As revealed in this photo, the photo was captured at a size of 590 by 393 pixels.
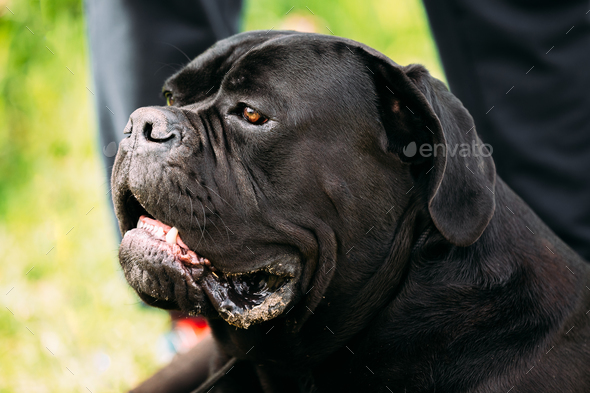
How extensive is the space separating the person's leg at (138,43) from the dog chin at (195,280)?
5.00 feet

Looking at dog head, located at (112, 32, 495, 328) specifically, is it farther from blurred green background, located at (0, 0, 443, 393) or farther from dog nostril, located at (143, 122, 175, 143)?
blurred green background, located at (0, 0, 443, 393)

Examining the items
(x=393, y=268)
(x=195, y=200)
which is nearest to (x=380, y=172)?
(x=393, y=268)

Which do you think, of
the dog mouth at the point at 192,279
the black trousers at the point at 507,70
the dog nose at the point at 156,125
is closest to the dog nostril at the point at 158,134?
the dog nose at the point at 156,125

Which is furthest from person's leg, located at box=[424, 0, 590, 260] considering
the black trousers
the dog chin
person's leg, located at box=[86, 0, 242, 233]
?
the dog chin

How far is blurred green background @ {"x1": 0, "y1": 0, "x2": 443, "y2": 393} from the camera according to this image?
303cm

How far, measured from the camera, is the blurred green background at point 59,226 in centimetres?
303

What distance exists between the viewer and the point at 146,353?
10.4 ft

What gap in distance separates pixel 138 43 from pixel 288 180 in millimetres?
1862

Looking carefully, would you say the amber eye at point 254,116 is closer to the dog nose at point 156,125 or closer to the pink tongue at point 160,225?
the dog nose at point 156,125

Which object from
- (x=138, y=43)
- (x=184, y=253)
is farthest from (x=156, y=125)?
(x=138, y=43)

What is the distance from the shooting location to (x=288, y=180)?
2021 mm

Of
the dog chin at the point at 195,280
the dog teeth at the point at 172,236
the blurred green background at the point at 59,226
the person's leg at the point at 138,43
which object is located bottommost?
the blurred green background at the point at 59,226

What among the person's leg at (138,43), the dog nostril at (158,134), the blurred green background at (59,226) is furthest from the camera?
the person's leg at (138,43)

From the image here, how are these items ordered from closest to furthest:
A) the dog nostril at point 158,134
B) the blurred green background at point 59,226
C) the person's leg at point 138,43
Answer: the dog nostril at point 158,134 → the blurred green background at point 59,226 → the person's leg at point 138,43
